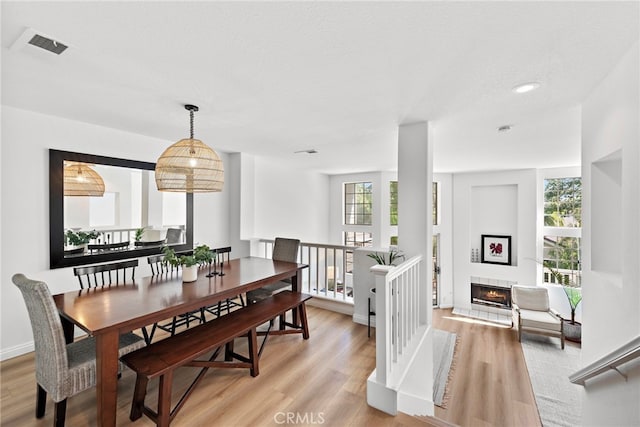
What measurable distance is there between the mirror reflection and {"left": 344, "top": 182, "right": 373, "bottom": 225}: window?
452 cm

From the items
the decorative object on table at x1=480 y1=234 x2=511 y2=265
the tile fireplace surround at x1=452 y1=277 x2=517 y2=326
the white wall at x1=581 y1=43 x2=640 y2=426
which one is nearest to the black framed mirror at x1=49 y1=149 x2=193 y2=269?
the white wall at x1=581 y1=43 x2=640 y2=426

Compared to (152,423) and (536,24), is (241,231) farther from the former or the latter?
(536,24)

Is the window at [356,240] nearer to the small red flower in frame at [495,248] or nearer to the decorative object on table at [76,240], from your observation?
the small red flower in frame at [495,248]

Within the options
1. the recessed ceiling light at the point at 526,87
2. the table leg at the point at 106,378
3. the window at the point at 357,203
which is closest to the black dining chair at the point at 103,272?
the table leg at the point at 106,378

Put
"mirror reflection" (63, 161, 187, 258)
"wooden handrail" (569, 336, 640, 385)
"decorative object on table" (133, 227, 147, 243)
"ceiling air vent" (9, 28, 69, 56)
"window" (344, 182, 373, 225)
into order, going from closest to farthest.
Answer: "wooden handrail" (569, 336, 640, 385), "ceiling air vent" (9, 28, 69, 56), "mirror reflection" (63, 161, 187, 258), "decorative object on table" (133, 227, 147, 243), "window" (344, 182, 373, 225)

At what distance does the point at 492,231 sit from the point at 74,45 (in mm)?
7566

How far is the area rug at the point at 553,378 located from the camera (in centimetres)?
314

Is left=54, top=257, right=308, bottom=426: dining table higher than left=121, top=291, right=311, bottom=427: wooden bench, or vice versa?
left=54, top=257, right=308, bottom=426: dining table

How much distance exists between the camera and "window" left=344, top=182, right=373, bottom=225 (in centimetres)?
727

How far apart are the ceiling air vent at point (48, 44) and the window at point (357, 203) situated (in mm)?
6222

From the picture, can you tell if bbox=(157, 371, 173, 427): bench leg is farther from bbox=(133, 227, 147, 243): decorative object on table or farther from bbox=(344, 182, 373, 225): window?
bbox=(344, 182, 373, 225): window

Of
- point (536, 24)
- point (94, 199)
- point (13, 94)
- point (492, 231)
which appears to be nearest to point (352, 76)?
point (536, 24)

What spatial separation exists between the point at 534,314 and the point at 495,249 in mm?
1773

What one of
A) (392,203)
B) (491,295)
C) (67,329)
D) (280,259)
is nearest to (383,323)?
(280,259)
